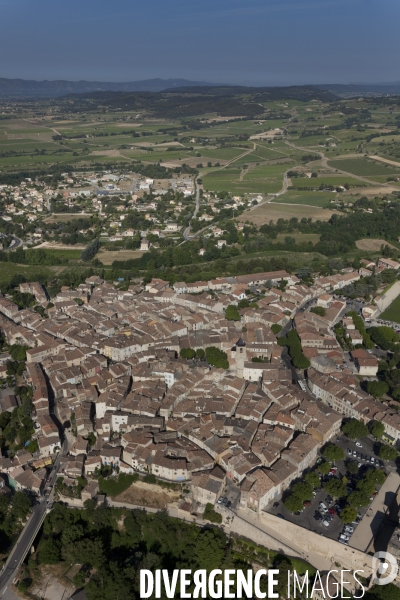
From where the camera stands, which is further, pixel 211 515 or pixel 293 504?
pixel 211 515

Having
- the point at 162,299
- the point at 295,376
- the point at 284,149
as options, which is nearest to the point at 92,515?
the point at 295,376

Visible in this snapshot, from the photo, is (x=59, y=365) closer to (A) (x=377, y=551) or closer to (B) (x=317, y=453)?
(B) (x=317, y=453)

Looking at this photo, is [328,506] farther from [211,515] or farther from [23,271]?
[23,271]

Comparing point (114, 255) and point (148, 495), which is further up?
point (114, 255)

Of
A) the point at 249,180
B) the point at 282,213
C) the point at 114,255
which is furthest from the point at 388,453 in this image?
the point at 249,180

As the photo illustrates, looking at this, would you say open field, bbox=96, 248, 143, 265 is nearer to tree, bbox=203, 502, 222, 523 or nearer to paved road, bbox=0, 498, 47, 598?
paved road, bbox=0, 498, 47, 598

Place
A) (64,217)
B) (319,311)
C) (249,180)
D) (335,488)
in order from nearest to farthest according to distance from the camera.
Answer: (335,488) → (319,311) → (64,217) → (249,180)
